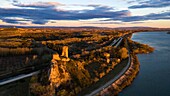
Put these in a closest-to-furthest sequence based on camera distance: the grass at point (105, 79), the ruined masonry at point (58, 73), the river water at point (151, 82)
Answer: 1. the ruined masonry at point (58, 73)
2. the grass at point (105, 79)
3. the river water at point (151, 82)

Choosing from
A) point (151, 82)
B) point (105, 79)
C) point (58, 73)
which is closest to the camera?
point (58, 73)

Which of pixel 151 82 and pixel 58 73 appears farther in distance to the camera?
pixel 151 82

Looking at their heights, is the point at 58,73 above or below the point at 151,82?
above

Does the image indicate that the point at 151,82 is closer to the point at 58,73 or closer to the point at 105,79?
the point at 105,79

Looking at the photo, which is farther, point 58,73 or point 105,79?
point 105,79

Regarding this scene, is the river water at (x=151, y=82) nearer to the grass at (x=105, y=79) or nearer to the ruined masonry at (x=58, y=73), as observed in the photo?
the grass at (x=105, y=79)

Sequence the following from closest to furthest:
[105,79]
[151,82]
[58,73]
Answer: [58,73] < [151,82] < [105,79]

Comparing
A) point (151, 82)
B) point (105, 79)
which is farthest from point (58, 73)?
point (151, 82)

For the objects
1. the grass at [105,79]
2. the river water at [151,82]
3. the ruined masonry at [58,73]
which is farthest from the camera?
the river water at [151,82]

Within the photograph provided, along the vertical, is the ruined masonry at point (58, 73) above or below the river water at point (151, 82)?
above

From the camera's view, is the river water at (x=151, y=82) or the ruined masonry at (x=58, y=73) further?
the river water at (x=151, y=82)

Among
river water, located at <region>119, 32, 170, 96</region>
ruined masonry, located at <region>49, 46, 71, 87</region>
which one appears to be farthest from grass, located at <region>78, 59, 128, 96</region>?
river water, located at <region>119, 32, 170, 96</region>

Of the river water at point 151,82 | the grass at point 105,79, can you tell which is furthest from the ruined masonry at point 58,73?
the river water at point 151,82

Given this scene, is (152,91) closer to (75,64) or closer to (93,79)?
(93,79)
